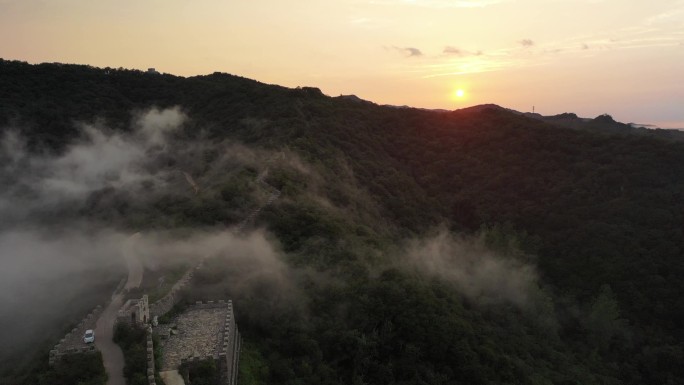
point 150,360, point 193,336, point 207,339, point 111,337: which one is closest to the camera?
point 150,360

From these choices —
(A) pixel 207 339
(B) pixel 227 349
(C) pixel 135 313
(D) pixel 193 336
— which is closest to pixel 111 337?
(C) pixel 135 313

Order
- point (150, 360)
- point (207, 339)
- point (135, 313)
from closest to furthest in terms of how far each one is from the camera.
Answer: point (150, 360)
point (135, 313)
point (207, 339)


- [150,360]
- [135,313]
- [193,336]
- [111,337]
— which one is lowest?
[193,336]

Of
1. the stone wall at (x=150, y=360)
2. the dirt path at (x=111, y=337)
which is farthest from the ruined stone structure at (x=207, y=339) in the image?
the dirt path at (x=111, y=337)

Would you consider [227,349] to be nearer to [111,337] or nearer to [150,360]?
[150,360]

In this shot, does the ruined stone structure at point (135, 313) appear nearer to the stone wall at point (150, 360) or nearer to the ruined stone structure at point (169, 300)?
the ruined stone structure at point (169, 300)

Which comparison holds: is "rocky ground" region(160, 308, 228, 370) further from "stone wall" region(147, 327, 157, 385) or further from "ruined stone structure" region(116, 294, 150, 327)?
"ruined stone structure" region(116, 294, 150, 327)

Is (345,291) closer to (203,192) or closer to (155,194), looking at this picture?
(203,192)

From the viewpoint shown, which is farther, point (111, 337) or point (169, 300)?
point (169, 300)
